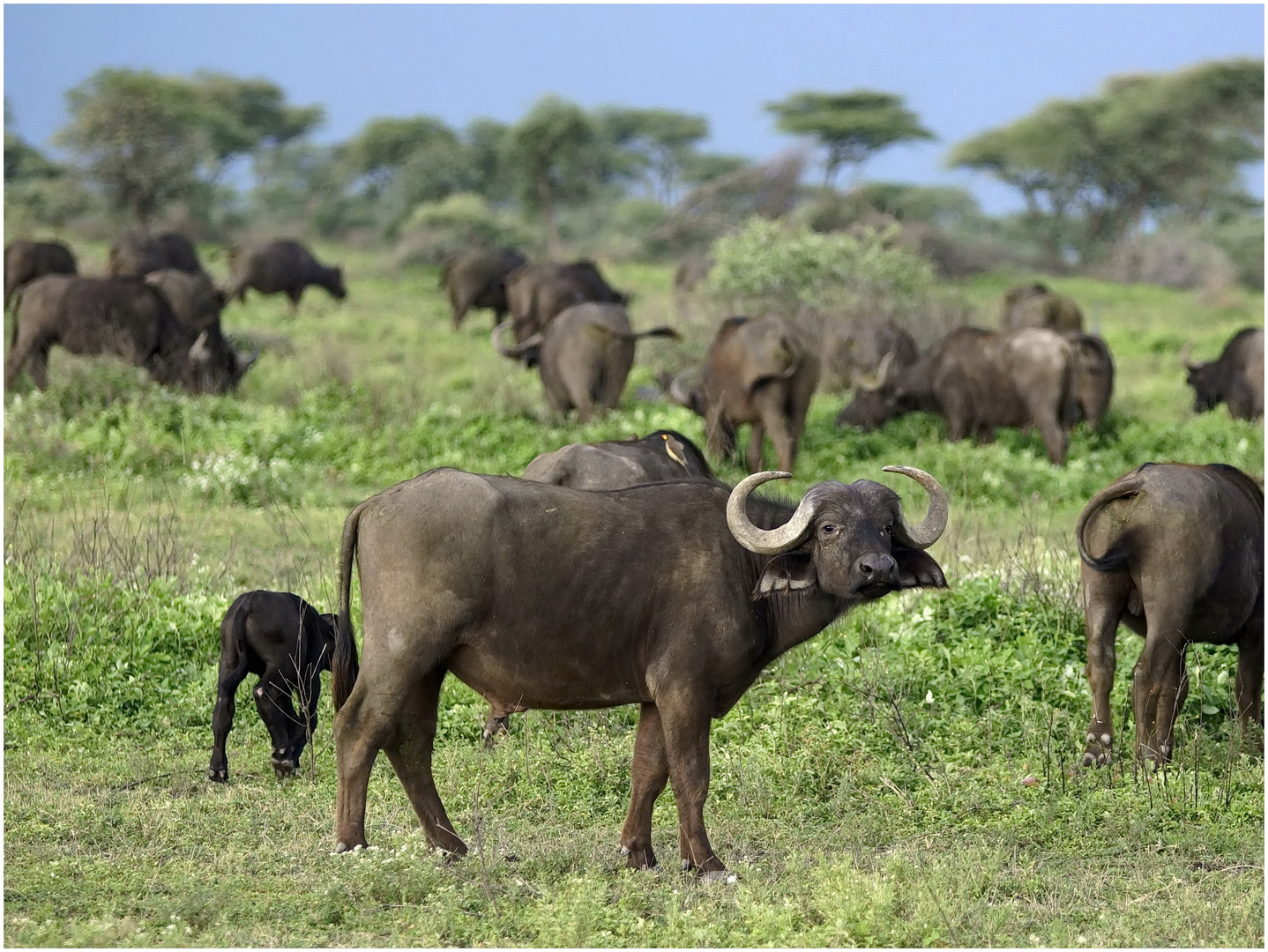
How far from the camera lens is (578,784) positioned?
25.0 ft

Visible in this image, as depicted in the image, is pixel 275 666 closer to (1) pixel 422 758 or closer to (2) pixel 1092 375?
(1) pixel 422 758

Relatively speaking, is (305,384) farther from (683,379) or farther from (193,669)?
(193,669)

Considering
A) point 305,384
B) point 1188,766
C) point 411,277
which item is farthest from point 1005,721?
point 411,277

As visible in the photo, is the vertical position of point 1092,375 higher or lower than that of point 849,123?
lower

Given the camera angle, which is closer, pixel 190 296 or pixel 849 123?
pixel 190 296

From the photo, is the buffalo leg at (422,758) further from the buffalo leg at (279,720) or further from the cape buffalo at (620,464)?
the cape buffalo at (620,464)

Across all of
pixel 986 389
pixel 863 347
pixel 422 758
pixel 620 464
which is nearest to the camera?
pixel 422 758

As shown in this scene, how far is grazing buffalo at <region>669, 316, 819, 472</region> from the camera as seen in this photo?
50.9 ft

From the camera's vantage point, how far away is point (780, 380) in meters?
15.5

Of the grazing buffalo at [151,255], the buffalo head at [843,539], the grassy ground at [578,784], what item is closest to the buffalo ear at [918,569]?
the buffalo head at [843,539]

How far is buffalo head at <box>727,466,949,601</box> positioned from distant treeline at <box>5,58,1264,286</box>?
91.5ft

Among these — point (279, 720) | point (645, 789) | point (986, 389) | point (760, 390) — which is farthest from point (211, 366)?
point (645, 789)

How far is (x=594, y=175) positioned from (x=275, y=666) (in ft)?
158

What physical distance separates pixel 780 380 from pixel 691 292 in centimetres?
1247
